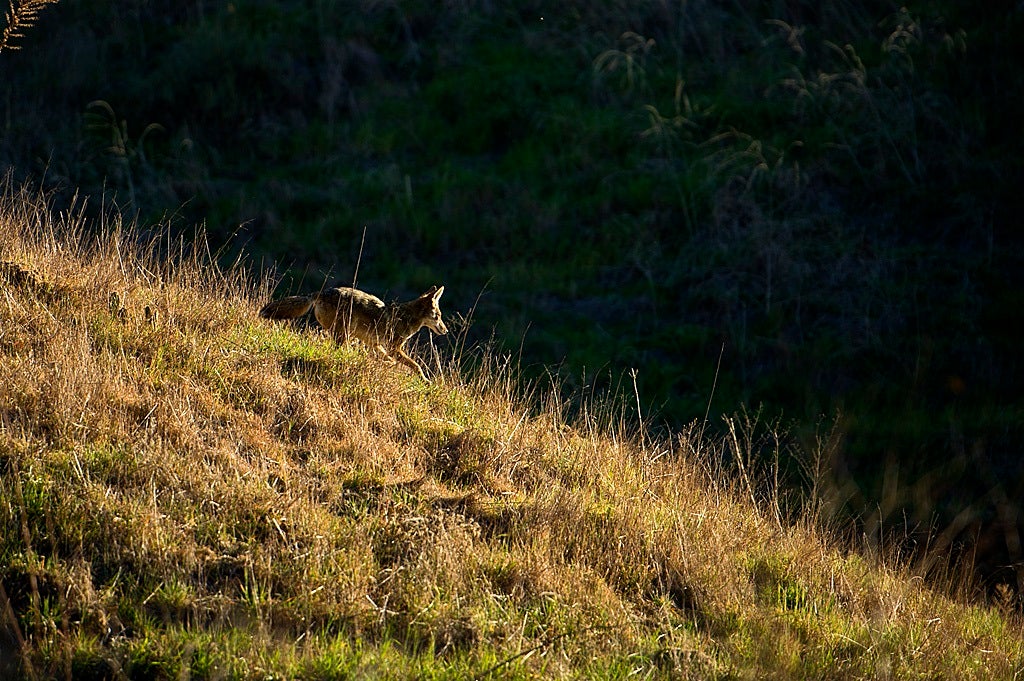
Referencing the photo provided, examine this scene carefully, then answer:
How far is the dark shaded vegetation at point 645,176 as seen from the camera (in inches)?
492

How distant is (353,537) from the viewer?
5129mm

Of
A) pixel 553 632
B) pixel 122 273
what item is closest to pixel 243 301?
pixel 122 273

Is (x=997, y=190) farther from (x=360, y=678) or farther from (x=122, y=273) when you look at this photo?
(x=360, y=678)

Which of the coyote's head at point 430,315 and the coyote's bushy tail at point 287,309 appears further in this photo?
the coyote's head at point 430,315

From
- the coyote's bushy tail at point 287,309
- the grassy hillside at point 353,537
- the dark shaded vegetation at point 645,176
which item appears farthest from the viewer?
the dark shaded vegetation at point 645,176

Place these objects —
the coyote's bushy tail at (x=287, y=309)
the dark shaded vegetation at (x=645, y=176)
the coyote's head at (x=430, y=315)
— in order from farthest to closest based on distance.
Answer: the dark shaded vegetation at (x=645, y=176) → the coyote's head at (x=430, y=315) → the coyote's bushy tail at (x=287, y=309)

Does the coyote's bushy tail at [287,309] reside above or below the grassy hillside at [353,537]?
above

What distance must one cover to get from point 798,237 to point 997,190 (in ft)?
9.75

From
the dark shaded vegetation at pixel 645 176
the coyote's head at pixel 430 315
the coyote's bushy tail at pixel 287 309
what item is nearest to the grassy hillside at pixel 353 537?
the coyote's bushy tail at pixel 287 309

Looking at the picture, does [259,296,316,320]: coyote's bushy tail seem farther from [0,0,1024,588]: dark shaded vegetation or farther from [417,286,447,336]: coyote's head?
[0,0,1024,588]: dark shaded vegetation

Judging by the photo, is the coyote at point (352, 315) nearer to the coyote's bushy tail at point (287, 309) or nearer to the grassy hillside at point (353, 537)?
the coyote's bushy tail at point (287, 309)

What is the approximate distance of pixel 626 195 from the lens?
15.5 metres

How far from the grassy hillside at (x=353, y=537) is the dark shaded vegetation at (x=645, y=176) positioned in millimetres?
4563

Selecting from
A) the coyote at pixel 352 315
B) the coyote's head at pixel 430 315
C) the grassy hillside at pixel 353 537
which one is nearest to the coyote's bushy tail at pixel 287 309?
the coyote at pixel 352 315
